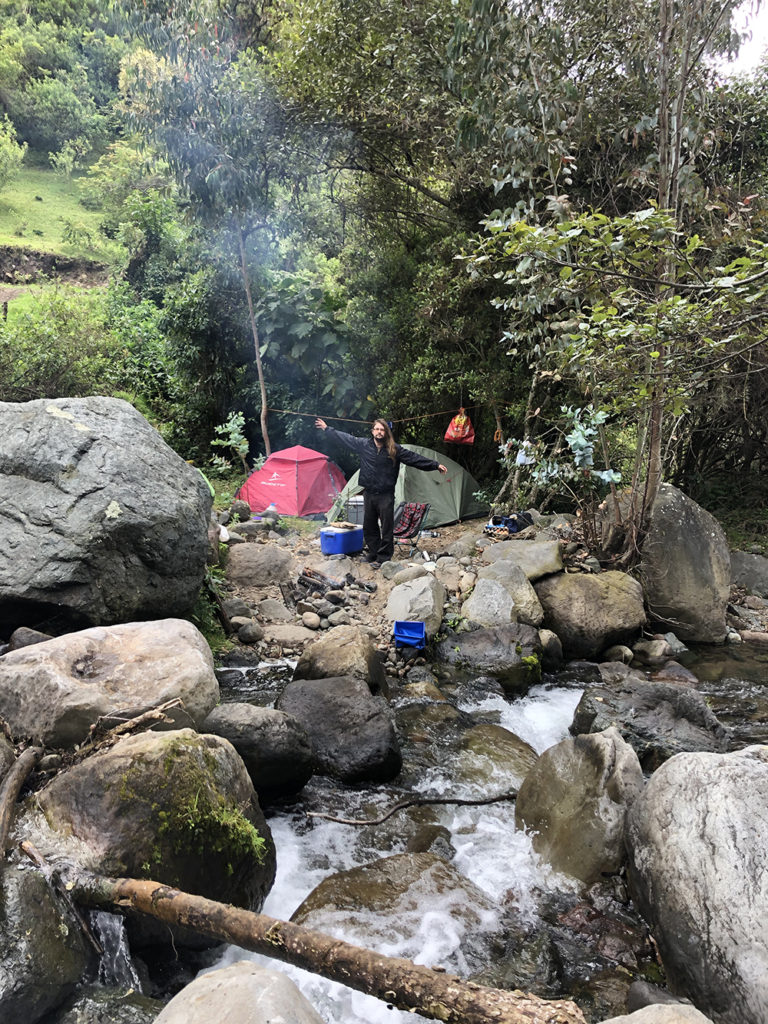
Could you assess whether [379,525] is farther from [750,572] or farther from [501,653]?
[750,572]

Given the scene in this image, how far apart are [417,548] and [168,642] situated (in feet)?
17.8

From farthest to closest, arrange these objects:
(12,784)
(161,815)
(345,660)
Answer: (345,660) < (12,784) < (161,815)

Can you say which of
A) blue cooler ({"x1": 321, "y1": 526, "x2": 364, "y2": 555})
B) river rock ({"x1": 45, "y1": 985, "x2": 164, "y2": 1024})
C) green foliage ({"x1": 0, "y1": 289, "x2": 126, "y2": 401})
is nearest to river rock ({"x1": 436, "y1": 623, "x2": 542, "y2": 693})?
blue cooler ({"x1": 321, "y1": 526, "x2": 364, "y2": 555})

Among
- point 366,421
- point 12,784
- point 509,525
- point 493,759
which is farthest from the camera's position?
point 366,421

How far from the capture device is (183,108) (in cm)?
1026

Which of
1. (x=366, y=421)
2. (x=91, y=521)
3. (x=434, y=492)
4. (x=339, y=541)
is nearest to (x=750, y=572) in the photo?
(x=434, y=492)

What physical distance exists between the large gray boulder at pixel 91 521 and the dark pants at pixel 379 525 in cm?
293

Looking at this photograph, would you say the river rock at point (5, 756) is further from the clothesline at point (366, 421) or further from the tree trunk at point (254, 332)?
the tree trunk at point (254, 332)

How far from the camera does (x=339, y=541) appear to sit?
8.84m

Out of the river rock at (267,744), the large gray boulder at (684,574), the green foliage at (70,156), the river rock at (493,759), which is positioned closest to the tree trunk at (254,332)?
the large gray boulder at (684,574)

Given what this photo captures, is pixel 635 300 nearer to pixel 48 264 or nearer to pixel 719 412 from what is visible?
pixel 719 412

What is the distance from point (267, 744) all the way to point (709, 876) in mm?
2569

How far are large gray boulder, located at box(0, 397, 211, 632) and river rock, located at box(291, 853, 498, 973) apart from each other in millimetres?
2940

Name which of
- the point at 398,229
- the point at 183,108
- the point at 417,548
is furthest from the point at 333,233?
the point at 417,548
